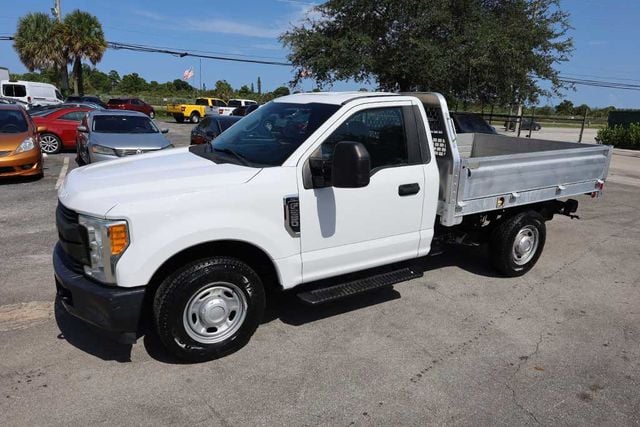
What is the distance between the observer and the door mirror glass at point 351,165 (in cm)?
338

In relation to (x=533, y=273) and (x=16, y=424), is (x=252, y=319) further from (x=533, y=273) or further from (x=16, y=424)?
(x=533, y=273)

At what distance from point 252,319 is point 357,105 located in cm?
190

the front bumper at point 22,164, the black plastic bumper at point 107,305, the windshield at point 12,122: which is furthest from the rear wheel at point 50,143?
the black plastic bumper at point 107,305

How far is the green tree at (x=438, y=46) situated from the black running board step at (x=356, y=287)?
13702 mm

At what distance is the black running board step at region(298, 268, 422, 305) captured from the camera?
384cm

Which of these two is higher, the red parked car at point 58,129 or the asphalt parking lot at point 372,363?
the red parked car at point 58,129

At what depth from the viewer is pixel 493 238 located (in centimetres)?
535

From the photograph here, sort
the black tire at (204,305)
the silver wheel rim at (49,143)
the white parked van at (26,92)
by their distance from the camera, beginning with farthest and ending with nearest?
the white parked van at (26,92), the silver wheel rim at (49,143), the black tire at (204,305)

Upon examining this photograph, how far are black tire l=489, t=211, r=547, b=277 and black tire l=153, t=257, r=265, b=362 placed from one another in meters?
2.88

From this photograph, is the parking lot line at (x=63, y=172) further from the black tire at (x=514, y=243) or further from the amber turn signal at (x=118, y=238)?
the black tire at (x=514, y=243)

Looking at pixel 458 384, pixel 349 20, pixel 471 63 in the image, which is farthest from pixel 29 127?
pixel 471 63

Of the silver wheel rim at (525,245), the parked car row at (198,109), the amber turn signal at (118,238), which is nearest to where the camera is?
the amber turn signal at (118,238)

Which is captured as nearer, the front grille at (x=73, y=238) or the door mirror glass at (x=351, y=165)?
the front grille at (x=73, y=238)

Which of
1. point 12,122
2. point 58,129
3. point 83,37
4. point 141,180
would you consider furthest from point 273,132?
point 83,37
